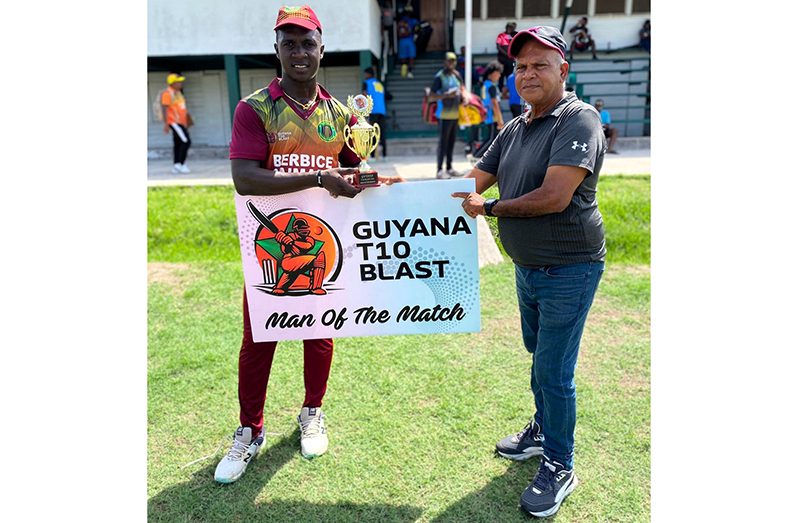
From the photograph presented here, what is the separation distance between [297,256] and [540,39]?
1513mm

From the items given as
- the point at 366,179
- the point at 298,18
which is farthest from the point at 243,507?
the point at 298,18

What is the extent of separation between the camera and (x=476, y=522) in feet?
8.19

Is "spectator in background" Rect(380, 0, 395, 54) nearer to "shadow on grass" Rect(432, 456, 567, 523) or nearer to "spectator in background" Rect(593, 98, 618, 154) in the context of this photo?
"spectator in background" Rect(593, 98, 618, 154)

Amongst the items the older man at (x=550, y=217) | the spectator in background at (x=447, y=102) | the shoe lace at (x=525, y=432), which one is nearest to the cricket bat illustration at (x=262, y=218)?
the older man at (x=550, y=217)

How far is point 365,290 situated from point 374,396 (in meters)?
1.11

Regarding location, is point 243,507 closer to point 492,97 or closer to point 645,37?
point 492,97

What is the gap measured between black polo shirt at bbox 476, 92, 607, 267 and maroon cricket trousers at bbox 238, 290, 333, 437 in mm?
1235

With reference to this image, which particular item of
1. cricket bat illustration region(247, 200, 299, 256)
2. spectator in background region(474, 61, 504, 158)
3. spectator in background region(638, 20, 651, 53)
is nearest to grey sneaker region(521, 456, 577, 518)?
cricket bat illustration region(247, 200, 299, 256)

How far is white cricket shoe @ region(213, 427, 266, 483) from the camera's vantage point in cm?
278

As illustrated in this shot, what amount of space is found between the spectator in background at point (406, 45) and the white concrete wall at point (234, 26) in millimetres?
3024

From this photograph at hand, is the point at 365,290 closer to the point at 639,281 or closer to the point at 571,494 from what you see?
the point at 571,494

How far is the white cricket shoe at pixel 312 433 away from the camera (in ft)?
9.76

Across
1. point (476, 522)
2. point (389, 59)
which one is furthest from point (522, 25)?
point (476, 522)

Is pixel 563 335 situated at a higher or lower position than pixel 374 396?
higher
